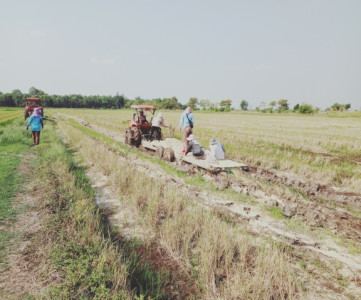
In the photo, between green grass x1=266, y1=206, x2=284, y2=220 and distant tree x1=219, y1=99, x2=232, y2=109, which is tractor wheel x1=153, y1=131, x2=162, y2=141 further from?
distant tree x1=219, y1=99, x2=232, y2=109

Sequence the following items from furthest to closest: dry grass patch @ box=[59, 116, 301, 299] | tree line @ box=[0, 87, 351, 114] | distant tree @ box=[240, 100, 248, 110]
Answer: distant tree @ box=[240, 100, 248, 110] < tree line @ box=[0, 87, 351, 114] < dry grass patch @ box=[59, 116, 301, 299]

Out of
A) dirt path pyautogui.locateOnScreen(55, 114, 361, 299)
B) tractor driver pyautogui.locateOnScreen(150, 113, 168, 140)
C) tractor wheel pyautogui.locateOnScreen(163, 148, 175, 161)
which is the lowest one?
dirt path pyautogui.locateOnScreen(55, 114, 361, 299)

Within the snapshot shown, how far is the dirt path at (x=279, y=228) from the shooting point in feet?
10.6

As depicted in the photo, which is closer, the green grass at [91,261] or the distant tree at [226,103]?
the green grass at [91,261]

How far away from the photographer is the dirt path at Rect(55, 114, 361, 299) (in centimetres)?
322

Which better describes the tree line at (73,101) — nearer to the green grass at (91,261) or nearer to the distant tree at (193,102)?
the distant tree at (193,102)

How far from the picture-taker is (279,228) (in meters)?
4.35

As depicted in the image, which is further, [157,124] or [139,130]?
[139,130]

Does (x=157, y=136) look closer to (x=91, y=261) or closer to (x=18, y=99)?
(x=91, y=261)

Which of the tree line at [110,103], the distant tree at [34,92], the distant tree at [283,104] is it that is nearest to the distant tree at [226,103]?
the tree line at [110,103]

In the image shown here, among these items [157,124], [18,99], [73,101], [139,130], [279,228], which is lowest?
[279,228]

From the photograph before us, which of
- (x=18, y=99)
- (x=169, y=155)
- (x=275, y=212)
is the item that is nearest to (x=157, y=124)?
(x=169, y=155)

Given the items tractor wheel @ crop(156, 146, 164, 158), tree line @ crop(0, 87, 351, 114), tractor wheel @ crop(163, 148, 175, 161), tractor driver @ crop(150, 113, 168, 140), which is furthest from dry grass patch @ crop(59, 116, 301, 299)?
tree line @ crop(0, 87, 351, 114)

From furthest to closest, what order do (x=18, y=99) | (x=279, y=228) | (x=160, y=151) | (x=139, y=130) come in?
(x=18, y=99), (x=139, y=130), (x=160, y=151), (x=279, y=228)
